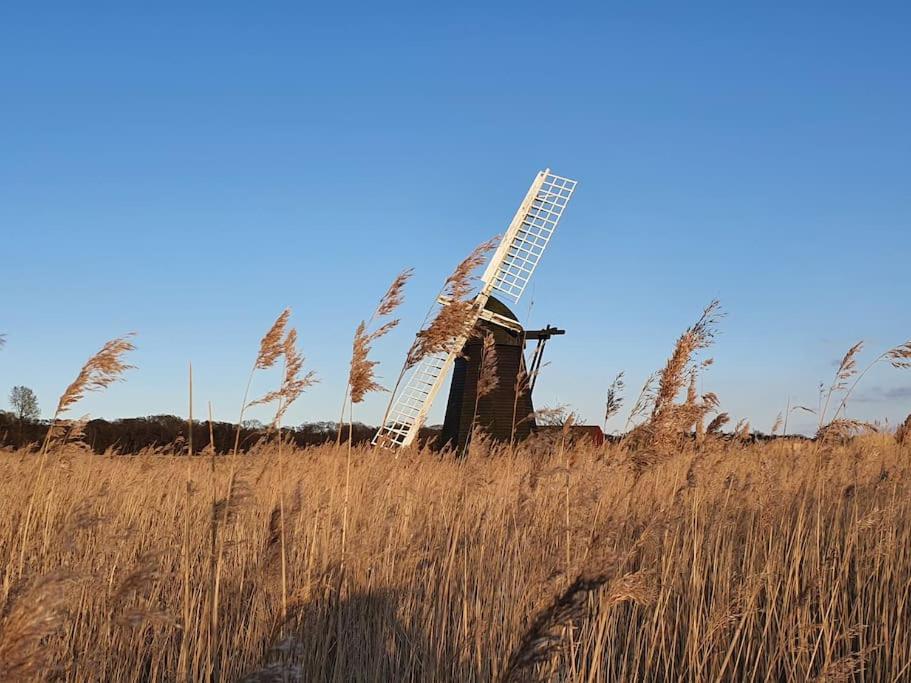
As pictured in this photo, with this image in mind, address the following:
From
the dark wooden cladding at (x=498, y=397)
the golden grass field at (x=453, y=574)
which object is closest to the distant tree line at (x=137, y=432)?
the dark wooden cladding at (x=498, y=397)

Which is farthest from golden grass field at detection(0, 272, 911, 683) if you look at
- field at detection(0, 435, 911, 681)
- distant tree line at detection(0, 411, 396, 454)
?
distant tree line at detection(0, 411, 396, 454)

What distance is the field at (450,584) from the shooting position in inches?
96.8

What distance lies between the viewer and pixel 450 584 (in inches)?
129

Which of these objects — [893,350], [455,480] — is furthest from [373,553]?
[893,350]

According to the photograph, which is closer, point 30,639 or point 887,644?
point 30,639

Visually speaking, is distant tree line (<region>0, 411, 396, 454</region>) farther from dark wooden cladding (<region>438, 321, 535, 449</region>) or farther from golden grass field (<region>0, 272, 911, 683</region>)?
golden grass field (<region>0, 272, 911, 683</region>)

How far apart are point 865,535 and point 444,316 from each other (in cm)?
263

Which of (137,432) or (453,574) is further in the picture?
(137,432)

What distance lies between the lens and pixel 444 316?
367 cm

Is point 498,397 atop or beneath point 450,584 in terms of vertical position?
atop

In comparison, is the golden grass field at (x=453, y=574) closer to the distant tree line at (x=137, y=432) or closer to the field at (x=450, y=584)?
the field at (x=450, y=584)

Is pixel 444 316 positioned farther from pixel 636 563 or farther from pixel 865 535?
pixel 865 535

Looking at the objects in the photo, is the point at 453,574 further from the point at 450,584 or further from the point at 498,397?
the point at 498,397

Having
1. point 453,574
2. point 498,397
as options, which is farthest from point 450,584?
point 498,397
